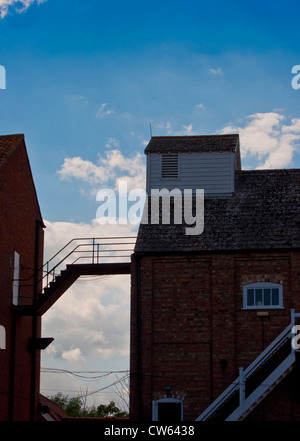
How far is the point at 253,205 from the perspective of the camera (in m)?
30.8

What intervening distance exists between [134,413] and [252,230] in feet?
25.6

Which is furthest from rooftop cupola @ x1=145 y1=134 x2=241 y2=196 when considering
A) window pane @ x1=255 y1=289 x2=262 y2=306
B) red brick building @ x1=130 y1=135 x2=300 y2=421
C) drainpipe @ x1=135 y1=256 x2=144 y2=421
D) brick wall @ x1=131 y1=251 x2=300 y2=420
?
window pane @ x1=255 y1=289 x2=262 y2=306

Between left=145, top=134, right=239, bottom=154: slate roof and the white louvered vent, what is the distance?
8.7 inches

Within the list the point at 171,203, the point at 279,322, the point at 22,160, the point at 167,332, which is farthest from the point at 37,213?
the point at 279,322

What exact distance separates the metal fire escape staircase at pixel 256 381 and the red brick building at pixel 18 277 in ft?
25.0

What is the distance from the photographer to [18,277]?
103ft

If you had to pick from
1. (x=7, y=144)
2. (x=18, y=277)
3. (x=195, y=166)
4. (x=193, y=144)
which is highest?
(x=193, y=144)

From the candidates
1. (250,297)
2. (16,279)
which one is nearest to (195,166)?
(250,297)

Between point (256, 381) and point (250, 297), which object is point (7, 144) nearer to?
point (250, 297)

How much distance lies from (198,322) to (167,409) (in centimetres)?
319

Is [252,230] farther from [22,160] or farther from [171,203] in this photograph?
[22,160]

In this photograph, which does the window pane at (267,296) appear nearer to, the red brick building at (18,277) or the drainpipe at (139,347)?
the drainpipe at (139,347)

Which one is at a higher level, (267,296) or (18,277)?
(18,277)

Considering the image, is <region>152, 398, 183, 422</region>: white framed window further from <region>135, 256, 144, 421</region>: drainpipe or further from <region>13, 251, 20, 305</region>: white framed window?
<region>13, 251, 20, 305</region>: white framed window
